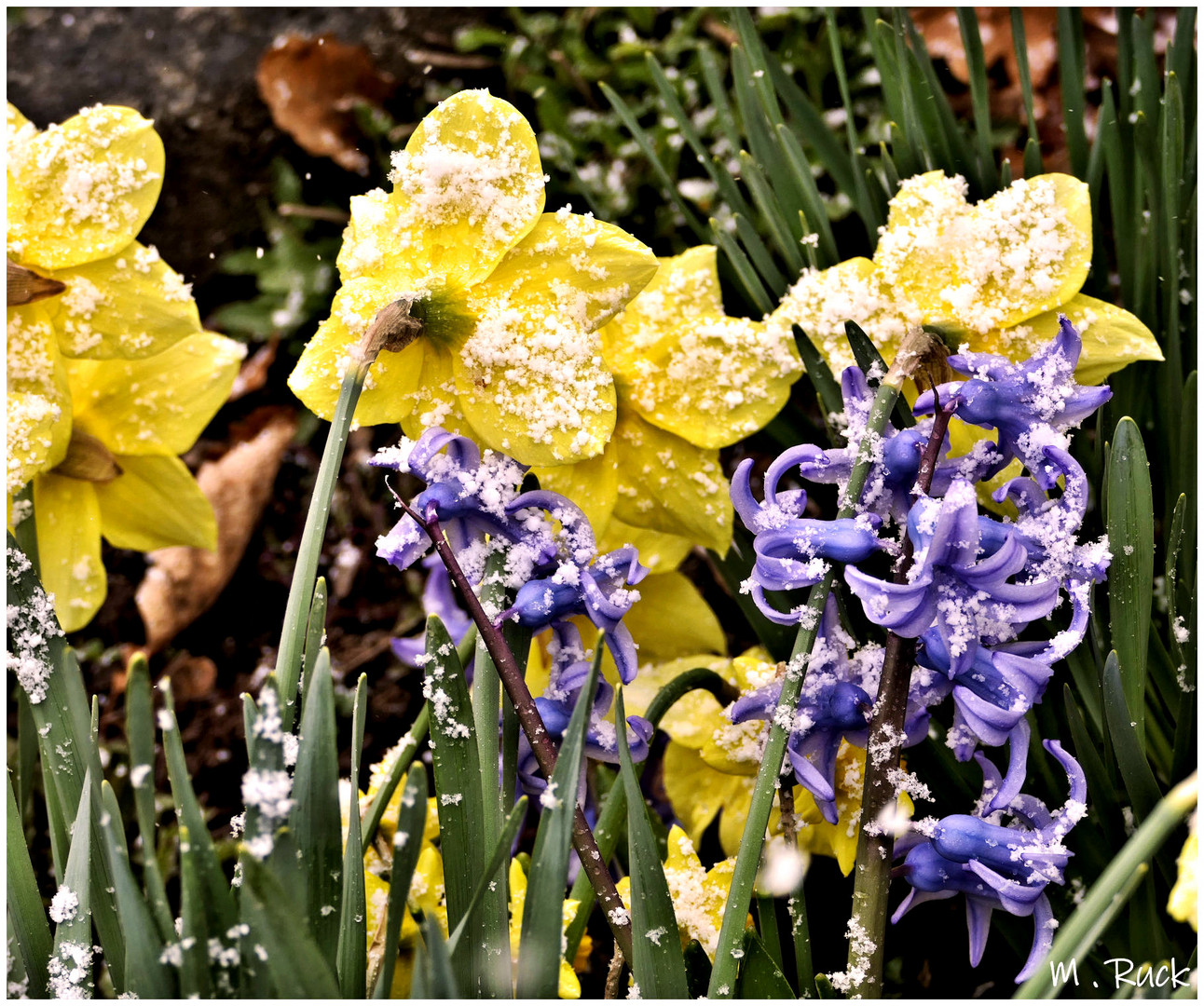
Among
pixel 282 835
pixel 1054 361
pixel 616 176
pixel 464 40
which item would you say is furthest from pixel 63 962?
pixel 464 40

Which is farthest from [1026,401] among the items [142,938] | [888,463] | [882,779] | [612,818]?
[142,938]

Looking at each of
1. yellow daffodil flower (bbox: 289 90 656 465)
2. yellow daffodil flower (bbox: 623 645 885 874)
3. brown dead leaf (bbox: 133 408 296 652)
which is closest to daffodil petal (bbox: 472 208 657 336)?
yellow daffodil flower (bbox: 289 90 656 465)

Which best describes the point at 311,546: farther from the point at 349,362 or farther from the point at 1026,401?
the point at 1026,401

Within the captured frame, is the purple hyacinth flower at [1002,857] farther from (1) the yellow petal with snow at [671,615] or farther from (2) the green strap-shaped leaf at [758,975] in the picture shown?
(1) the yellow petal with snow at [671,615]

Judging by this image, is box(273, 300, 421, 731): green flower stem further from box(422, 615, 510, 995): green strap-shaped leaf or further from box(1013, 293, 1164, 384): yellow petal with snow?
box(1013, 293, 1164, 384): yellow petal with snow

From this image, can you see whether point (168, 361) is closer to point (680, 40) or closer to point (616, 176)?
point (616, 176)

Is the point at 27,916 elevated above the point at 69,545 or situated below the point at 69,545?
below
